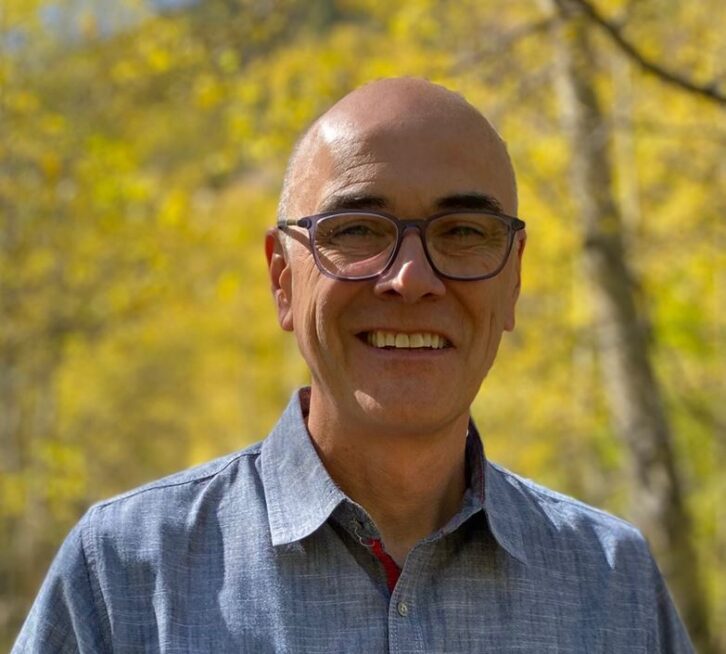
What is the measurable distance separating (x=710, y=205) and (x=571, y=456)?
612 centimetres

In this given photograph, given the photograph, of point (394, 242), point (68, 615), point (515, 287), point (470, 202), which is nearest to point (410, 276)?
point (394, 242)

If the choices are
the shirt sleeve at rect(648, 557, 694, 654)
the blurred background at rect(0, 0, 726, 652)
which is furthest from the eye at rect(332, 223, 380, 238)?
the blurred background at rect(0, 0, 726, 652)

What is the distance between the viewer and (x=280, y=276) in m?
2.16

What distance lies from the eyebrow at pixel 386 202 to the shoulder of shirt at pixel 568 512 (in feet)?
1.60

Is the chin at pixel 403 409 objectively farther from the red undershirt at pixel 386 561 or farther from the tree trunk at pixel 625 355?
the tree trunk at pixel 625 355

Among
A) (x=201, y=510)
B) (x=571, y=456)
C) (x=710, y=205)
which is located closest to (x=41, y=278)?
(x=571, y=456)

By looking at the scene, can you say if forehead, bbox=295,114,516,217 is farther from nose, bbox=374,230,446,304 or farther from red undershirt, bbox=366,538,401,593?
red undershirt, bbox=366,538,401,593

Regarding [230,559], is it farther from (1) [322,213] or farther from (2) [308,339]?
(1) [322,213]

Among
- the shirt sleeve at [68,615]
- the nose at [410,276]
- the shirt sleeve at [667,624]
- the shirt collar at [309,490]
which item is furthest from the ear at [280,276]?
the shirt sleeve at [667,624]

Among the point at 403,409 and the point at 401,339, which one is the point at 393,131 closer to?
the point at 401,339

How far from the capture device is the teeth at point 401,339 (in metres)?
1.93

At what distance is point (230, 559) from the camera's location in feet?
6.29

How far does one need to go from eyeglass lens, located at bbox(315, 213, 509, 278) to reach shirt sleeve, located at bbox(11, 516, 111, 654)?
2.00ft

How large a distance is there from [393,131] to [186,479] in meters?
0.67
